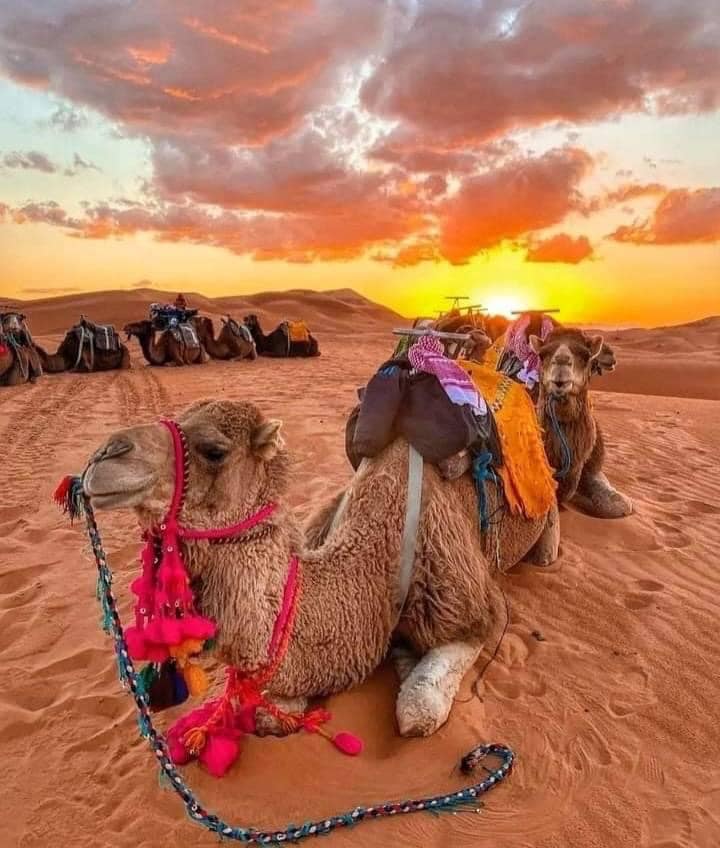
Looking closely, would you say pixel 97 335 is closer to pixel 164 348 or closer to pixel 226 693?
pixel 164 348

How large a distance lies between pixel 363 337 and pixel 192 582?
34.2 m

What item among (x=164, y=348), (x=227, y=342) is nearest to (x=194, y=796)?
(x=164, y=348)

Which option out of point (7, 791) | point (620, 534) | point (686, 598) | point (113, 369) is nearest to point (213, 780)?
point (7, 791)

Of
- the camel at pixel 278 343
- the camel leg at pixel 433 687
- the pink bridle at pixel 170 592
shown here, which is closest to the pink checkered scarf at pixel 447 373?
the camel leg at pixel 433 687

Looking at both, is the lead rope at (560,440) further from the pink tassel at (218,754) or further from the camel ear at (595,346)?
the pink tassel at (218,754)

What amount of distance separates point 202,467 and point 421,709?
1.37 metres

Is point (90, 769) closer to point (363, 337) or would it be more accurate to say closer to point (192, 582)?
point (192, 582)

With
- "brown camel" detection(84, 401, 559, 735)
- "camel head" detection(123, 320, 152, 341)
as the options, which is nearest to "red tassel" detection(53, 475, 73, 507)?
"brown camel" detection(84, 401, 559, 735)

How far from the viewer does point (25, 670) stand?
10.9ft

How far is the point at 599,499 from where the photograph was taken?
5.68 metres

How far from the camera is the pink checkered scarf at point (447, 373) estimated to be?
3.42 m

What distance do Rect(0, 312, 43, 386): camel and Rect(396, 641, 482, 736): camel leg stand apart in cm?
1324

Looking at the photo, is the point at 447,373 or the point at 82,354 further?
the point at 82,354

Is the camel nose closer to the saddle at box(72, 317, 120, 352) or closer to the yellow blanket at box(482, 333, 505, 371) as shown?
the yellow blanket at box(482, 333, 505, 371)
